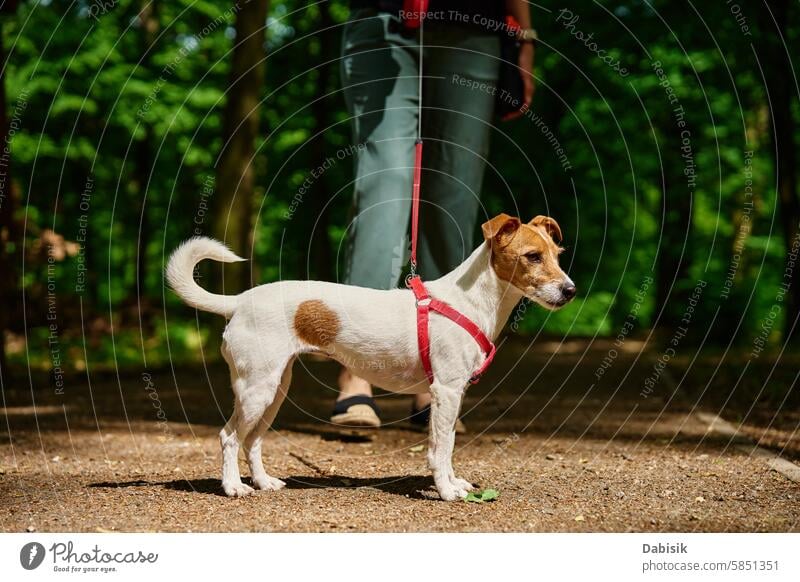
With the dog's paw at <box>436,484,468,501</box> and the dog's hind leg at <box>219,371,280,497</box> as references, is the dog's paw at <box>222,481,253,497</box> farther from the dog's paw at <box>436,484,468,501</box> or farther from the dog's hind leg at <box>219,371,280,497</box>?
the dog's paw at <box>436,484,468,501</box>

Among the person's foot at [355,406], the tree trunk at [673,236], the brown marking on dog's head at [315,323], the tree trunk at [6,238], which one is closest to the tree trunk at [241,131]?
the tree trunk at [6,238]

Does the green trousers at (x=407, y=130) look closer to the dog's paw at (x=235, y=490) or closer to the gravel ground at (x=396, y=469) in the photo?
the gravel ground at (x=396, y=469)

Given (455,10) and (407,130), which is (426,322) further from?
(455,10)

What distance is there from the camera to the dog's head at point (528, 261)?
3.98 meters

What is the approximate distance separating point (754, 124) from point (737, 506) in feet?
60.5

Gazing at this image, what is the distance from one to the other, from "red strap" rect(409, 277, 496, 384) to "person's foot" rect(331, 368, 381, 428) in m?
1.38

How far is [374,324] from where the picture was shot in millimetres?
4039

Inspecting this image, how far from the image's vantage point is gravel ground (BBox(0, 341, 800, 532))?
12.1 feet

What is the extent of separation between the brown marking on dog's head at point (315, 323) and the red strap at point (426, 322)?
1.33 feet

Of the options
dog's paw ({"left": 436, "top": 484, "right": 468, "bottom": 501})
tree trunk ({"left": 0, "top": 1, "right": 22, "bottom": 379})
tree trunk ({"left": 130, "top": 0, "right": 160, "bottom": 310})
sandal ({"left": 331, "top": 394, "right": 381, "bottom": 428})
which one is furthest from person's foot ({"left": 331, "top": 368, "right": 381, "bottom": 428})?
tree trunk ({"left": 130, "top": 0, "right": 160, "bottom": 310})

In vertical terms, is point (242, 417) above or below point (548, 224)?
below

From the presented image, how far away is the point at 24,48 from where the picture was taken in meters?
16.6

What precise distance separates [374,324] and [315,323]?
0.28 m

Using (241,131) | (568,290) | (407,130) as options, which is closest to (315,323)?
(568,290)
